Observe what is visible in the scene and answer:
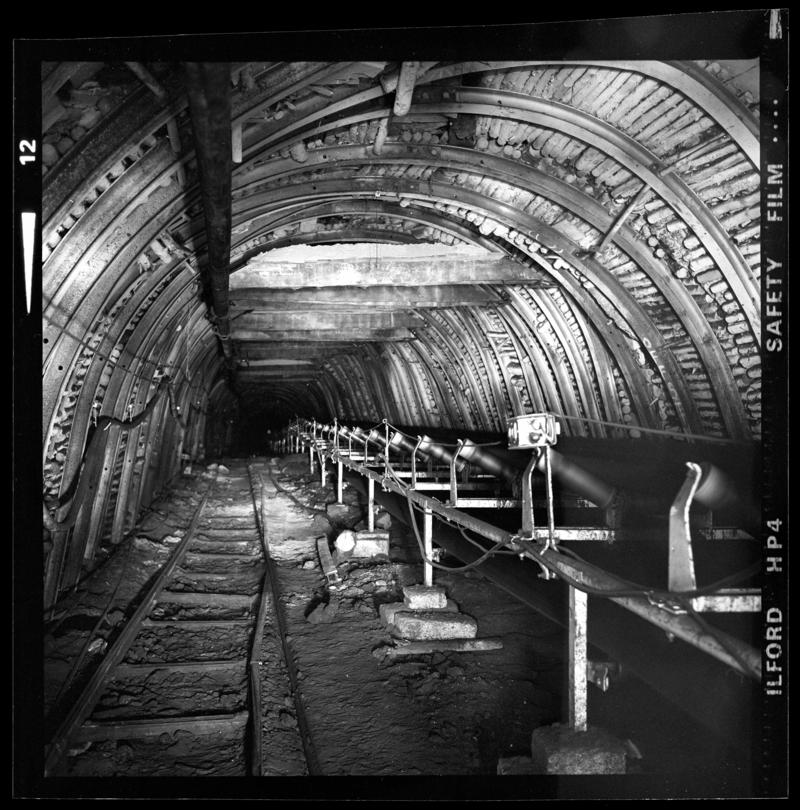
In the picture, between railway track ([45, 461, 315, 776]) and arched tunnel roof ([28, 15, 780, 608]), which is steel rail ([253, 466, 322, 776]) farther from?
arched tunnel roof ([28, 15, 780, 608])

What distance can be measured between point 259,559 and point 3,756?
4.77 m

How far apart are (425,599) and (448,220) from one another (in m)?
3.89

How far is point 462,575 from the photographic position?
21.6 ft

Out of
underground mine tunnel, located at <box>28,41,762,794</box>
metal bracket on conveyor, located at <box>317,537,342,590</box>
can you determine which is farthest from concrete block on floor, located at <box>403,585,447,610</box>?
metal bracket on conveyor, located at <box>317,537,342,590</box>

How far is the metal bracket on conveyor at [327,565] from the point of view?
6.29 m

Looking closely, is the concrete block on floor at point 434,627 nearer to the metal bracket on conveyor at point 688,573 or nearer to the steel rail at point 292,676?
the steel rail at point 292,676

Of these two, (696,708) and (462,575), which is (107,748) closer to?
(696,708)

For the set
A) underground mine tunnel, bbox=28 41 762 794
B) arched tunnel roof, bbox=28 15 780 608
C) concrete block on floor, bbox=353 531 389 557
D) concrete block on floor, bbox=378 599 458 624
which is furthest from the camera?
concrete block on floor, bbox=353 531 389 557

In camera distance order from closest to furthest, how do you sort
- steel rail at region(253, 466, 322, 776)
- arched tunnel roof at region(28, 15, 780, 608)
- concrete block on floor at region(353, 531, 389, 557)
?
steel rail at region(253, 466, 322, 776) → arched tunnel roof at region(28, 15, 780, 608) → concrete block on floor at region(353, 531, 389, 557)

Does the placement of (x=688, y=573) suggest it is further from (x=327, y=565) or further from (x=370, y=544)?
(x=370, y=544)

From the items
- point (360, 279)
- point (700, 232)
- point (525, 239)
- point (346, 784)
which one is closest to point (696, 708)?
point (346, 784)

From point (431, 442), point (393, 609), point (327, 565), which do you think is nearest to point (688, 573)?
point (393, 609)

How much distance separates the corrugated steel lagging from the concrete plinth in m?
1.62

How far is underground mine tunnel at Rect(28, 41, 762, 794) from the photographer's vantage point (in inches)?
117
